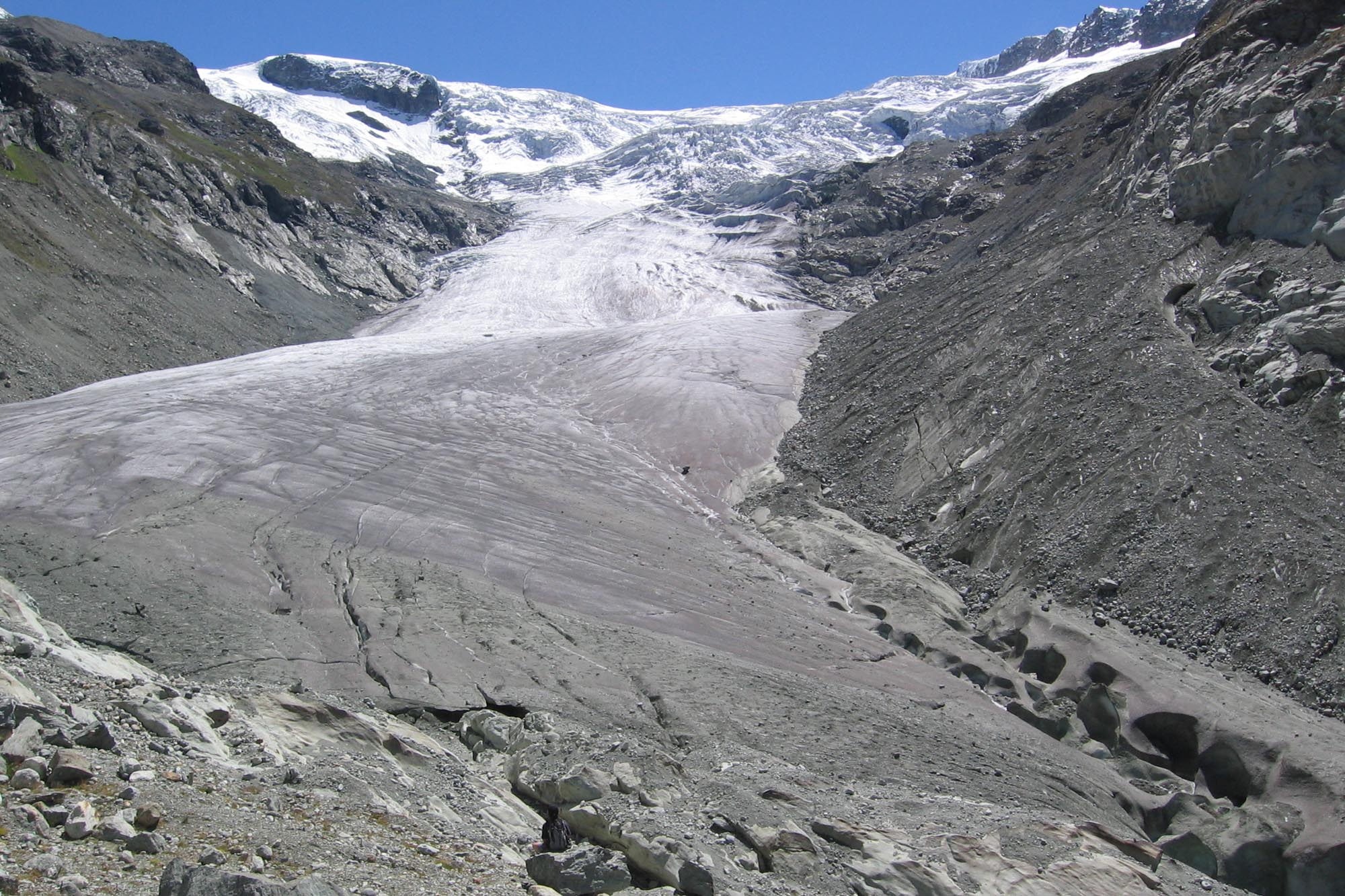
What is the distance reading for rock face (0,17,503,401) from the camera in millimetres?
36688

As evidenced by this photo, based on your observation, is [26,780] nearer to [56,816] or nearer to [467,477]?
[56,816]

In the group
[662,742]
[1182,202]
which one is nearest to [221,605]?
[662,742]

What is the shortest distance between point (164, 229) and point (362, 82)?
92502 millimetres

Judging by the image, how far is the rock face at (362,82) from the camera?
130 metres

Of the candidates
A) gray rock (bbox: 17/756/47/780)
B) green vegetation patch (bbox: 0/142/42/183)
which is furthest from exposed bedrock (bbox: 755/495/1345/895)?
green vegetation patch (bbox: 0/142/42/183)

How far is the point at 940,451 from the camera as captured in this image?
24812 millimetres

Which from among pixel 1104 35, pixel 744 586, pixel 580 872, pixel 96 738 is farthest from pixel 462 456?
pixel 1104 35

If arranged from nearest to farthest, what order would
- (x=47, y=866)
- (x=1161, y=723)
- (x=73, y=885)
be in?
(x=73, y=885), (x=47, y=866), (x=1161, y=723)

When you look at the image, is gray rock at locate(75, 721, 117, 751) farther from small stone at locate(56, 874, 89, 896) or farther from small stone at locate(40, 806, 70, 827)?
small stone at locate(56, 874, 89, 896)

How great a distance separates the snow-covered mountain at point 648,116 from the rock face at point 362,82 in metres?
0.19

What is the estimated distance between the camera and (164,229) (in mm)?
49531

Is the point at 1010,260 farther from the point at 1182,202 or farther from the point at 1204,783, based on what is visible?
the point at 1204,783

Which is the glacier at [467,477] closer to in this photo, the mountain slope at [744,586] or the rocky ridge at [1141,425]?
the mountain slope at [744,586]

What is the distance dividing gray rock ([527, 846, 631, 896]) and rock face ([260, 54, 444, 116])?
442ft
